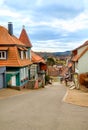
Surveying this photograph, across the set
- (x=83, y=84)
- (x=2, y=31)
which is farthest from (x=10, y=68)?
(x=83, y=84)

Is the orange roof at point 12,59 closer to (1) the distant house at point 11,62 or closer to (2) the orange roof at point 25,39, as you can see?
(1) the distant house at point 11,62

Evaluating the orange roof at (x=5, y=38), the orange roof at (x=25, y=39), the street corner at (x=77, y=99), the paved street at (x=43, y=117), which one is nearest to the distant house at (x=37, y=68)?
the orange roof at (x=25, y=39)

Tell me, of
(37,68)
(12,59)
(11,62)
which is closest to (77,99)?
(11,62)

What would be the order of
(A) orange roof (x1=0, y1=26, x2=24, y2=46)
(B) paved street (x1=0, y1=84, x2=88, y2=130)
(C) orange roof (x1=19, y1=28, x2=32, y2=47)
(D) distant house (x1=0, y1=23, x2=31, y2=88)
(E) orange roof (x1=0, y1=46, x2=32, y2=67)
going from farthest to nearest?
(C) orange roof (x1=19, y1=28, x2=32, y2=47), (A) orange roof (x1=0, y1=26, x2=24, y2=46), (E) orange roof (x1=0, y1=46, x2=32, y2=67), (D) distant house (x1=0, y1=23, x2=31, y2=88), (B) paved street (x1=0, y1=84, x2=88, y2=130)

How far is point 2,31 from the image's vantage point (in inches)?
1473

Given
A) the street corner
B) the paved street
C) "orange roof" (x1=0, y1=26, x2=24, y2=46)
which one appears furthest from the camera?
"orange roof" (x1=0, y1=26, x2=24, y2=46)

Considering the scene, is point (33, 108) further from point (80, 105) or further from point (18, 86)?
point (18, 86)

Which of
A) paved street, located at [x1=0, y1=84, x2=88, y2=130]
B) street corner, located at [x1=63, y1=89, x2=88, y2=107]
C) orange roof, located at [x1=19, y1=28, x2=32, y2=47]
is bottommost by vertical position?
paved street, located at [x1=0, y1=84, x2=88, y2=130]

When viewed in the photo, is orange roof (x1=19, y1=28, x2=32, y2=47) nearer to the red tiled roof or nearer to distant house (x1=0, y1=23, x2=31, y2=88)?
the red tiled roof

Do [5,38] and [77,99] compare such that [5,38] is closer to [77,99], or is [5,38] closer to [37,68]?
[37,68]

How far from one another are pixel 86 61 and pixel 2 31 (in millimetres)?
13212

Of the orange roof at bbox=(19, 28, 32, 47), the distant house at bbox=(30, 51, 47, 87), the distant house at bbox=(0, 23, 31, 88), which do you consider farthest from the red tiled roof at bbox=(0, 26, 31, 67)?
the orange roof at bbox=(19, 28, 32, 47)

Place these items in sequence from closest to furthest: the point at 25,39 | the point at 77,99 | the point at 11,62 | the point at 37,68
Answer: the point at 77,99 → the point at 11,62 → the point at 25,39 → the point at 37,68

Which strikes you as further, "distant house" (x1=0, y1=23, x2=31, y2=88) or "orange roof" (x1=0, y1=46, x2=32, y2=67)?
"orange roof" (x1=0, y1=46, x2=32, y2=67)
